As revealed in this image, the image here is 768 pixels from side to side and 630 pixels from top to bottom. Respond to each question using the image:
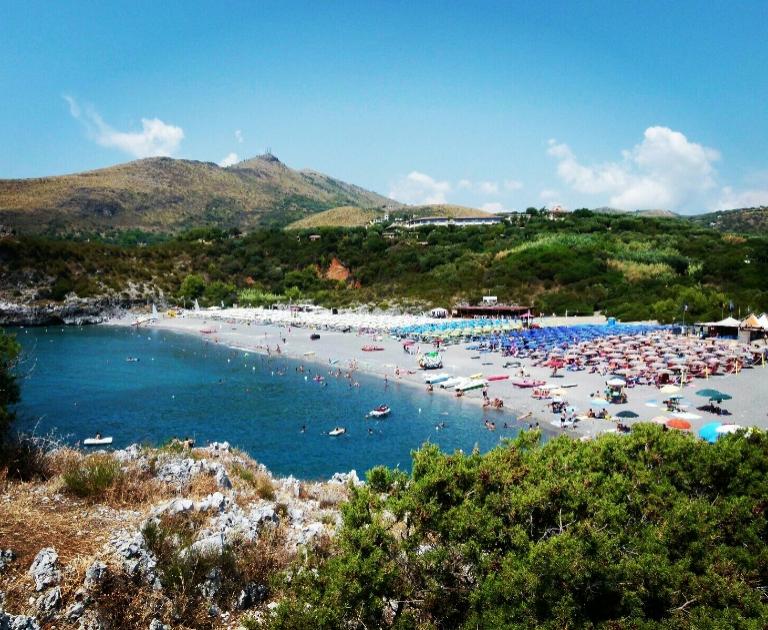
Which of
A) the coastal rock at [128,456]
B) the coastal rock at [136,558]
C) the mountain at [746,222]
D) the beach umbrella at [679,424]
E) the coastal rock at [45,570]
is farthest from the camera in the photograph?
the mountain at [746,222]

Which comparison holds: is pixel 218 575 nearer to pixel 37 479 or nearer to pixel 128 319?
pixel 37 479

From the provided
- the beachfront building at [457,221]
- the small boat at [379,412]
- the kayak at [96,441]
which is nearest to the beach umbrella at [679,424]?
the small boat at [379,412]

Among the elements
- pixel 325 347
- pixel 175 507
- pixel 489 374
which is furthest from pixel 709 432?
pixel 325 347

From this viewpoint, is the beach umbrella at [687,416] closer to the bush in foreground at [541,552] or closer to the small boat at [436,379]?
the small boat at [436,379]

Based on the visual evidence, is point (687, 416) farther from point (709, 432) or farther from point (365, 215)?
point (365, 215)

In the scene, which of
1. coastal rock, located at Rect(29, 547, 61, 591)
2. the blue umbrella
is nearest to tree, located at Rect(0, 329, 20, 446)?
coastal rock, located at Rect(29, 547, 61, 591)
